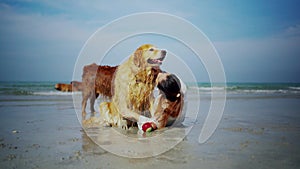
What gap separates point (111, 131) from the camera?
5.85 meters

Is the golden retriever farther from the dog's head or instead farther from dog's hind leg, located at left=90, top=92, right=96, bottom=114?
dog's hind leg, located at left=90, top=92, right=96, bottom=114

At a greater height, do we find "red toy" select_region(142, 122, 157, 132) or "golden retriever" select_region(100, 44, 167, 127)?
"golden retriever" select_region(100, 44, 167, 127)

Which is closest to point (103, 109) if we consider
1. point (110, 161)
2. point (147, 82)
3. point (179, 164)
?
point (147, 82)

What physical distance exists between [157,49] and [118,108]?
1.53 meters

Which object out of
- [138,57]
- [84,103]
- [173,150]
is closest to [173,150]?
[173,150]

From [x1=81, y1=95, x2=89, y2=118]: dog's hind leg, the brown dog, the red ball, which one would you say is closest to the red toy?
the red ball

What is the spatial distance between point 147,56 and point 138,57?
183mm

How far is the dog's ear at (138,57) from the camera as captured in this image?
512 cm

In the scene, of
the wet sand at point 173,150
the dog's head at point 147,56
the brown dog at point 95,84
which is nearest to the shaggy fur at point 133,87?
the dog's head at point 147,56

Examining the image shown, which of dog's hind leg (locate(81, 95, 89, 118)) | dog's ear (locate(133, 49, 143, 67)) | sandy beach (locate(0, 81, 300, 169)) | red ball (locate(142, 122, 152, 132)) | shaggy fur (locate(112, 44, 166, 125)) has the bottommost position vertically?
sandy beach (locate(0, 81, 300, 169))

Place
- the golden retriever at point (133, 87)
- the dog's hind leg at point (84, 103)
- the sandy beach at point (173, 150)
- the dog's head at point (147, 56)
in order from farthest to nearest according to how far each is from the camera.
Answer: the dog's hind leg at point (84, 103) → the golden retriever at point (133, 87) → the dog's head at point (147, 56) → the sandy beach at point (173, 150)

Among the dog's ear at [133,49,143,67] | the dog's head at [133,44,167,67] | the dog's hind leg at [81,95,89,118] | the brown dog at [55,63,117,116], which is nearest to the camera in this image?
the dog's head at [133,44,167,67]

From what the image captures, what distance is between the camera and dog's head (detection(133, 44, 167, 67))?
16.0 feet

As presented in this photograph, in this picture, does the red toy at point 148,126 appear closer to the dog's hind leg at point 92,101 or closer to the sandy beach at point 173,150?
the sandy beach at point 173,150
